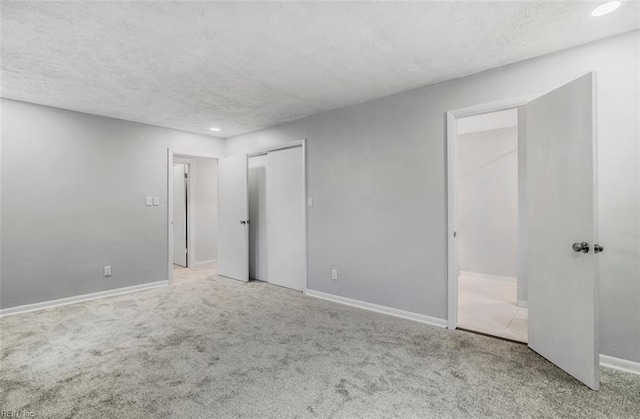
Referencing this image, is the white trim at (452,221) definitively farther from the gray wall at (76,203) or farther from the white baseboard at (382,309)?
the gray wall at (76,203)

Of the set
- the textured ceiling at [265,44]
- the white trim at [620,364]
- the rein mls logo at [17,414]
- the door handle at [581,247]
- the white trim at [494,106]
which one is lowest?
the rein mls logo at [17,414]

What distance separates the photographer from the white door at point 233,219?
4.96 metres

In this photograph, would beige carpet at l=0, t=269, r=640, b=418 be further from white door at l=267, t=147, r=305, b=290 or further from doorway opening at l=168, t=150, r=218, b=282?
doorway opening at l=168, t=150, r=218, b=282

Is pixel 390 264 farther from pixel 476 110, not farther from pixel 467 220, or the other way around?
pixel 467 220

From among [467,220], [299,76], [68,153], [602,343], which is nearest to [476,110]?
[299,76]

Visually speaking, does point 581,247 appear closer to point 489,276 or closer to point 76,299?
point 489,276

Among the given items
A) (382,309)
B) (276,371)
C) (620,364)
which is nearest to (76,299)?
(276,371)

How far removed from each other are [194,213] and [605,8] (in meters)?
6.22

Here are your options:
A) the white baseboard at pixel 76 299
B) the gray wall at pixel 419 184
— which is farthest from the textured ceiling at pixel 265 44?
the white baseboard at pixel 76 299

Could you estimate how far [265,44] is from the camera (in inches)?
90.7

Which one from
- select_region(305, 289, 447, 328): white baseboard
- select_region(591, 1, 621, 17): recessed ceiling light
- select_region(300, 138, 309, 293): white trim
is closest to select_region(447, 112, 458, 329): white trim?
select_region(305, 289, 447, 328): white baseboard

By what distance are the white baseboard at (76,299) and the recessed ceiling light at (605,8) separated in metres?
5.45

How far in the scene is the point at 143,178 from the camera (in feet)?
14.7

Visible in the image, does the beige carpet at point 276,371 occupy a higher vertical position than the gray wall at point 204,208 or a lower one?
lower
